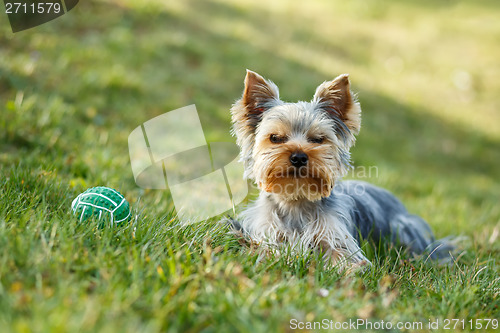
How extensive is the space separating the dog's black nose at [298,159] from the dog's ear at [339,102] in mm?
669

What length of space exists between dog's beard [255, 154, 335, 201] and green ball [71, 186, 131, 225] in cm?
128

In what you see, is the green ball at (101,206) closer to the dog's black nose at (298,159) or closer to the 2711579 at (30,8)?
the dog's black nose at (298,159)

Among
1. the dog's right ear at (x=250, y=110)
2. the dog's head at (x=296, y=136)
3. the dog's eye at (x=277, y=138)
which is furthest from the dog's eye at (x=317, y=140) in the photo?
the dog's right ear at (x=250, y=110)

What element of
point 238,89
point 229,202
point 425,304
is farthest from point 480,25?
point 425,304

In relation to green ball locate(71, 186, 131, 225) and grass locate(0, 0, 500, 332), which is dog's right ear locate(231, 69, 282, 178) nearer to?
grass locate(0, 0, 500, 332)

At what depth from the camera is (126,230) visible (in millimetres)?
3537

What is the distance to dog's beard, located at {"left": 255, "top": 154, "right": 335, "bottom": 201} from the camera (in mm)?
4160

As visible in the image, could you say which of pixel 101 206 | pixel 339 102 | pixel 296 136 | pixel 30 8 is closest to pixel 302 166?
pixel 296 136

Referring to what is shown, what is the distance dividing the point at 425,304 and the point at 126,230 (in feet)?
7.46

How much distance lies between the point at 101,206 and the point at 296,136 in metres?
1.87

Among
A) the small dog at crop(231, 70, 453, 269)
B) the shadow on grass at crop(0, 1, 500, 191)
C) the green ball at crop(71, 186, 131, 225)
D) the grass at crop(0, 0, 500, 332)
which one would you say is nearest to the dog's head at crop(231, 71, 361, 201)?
the small dog at crop(231, 70, 453, 269)

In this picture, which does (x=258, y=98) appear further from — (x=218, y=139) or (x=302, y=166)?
(x=218, y=139)

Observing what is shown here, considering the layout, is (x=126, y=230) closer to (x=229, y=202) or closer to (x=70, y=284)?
(x=70, y=284)

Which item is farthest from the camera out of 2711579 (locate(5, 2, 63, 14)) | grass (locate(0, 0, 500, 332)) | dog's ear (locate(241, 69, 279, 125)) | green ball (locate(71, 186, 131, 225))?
2711579 (locate(5, 2, 63, 14))
